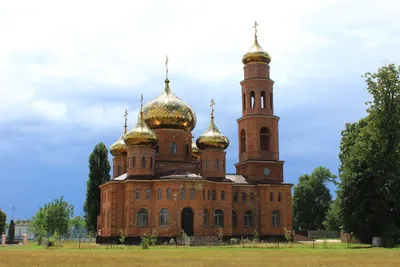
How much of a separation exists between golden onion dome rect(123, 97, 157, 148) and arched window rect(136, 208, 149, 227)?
625cm

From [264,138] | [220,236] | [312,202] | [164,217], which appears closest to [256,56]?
[264,138]

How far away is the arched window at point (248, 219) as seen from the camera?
58250 mm

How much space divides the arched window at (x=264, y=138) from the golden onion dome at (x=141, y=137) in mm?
11955

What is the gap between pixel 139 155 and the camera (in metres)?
54.6

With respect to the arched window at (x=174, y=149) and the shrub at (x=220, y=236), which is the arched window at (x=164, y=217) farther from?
the arched window at (x=174, y=149)

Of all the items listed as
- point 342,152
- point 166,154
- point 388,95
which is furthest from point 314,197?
point 388,95

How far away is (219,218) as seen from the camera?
182ft

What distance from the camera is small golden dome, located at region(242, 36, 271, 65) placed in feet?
199

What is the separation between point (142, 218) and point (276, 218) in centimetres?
1398

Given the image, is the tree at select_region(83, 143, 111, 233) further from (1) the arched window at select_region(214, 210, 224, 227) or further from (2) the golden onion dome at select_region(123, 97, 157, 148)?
(1) the arched window at select_region(214, 210, 224, 227)

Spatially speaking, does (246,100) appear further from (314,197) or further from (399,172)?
(314,197)

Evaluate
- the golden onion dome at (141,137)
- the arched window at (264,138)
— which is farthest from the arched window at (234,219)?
the golden onion dome at (141,137)

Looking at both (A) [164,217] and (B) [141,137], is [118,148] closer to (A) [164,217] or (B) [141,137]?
(B) [141,137]

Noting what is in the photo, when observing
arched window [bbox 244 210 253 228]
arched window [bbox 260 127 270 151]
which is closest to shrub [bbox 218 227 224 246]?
arched window [bbox 244 210 253 228]
